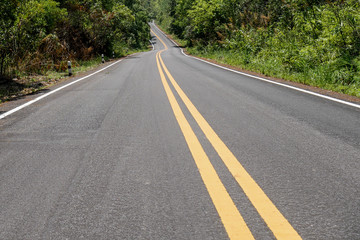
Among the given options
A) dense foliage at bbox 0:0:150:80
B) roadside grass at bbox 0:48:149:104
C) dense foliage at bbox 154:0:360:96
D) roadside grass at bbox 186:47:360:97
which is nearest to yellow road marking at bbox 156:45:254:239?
roadside grass at bbox 186:47:360:97

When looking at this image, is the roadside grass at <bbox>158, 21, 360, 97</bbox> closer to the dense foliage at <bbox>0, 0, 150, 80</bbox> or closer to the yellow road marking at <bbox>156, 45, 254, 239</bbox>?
the yellow road marking at <bbox>156, 45, 254, 239</bbox>

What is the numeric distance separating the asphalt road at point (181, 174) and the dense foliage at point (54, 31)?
753 centimetres

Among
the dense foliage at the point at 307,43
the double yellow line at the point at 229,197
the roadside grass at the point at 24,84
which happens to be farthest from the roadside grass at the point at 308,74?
the roadside grass at the point at 24,84

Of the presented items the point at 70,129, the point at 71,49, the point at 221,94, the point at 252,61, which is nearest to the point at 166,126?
the point at 70,129

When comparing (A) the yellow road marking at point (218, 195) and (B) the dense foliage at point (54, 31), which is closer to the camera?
(A) the yellow road marking at point (218, 195)

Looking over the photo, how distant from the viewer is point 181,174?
2.85 metres

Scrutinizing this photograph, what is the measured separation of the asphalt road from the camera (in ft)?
6.71

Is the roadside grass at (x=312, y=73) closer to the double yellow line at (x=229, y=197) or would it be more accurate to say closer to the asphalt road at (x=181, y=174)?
the asphalt road at (x=181, y=174)

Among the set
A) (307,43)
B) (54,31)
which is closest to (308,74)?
(307,43)

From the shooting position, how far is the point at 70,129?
4.51m

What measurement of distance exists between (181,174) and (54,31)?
773 inches

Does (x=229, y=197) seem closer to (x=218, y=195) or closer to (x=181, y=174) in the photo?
(x=218, y=195)

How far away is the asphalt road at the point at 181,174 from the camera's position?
2045 millimetres

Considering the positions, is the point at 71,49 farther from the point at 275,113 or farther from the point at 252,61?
the point at 275,113
